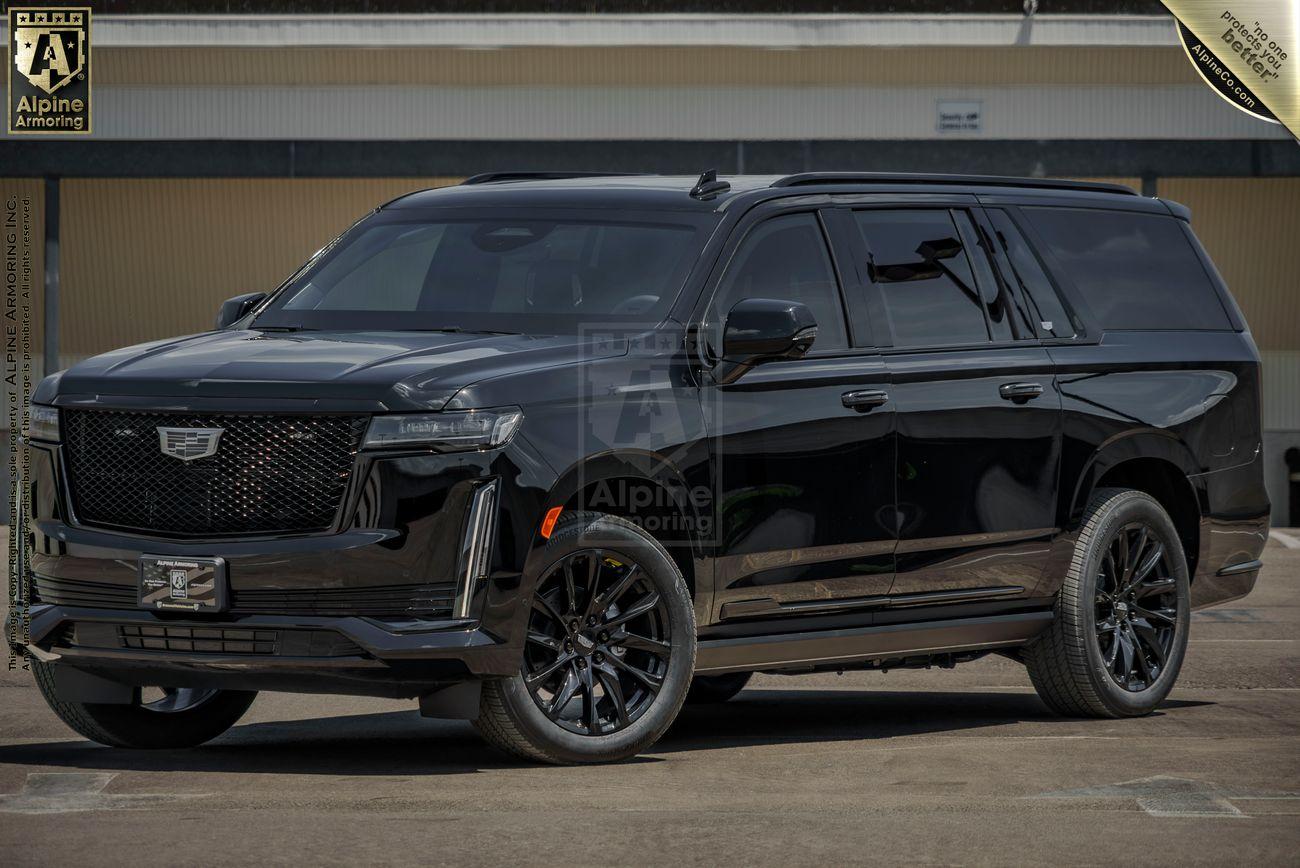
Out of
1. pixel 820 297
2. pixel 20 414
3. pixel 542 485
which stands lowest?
pixel 20 414

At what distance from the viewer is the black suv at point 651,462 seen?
7.58 meters

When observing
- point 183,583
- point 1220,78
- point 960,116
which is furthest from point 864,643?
point 1220,78

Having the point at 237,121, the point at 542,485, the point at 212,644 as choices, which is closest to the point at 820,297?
the point at 542,485

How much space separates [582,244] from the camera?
894 cm

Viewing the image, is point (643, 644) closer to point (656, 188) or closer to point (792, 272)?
point (792, 272)

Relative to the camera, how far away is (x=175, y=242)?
28125 millimetres

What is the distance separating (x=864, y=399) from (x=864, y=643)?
0.93 metres

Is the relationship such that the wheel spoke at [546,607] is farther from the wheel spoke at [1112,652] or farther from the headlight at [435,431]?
the wheel spoke at [1112,652]

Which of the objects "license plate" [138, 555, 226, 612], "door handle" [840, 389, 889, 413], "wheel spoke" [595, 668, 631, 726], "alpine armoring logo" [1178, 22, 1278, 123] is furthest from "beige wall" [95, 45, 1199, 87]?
"license plate" [138, 555, 226, 612]

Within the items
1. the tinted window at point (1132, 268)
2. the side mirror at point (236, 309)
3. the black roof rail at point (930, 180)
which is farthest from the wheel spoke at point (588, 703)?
the tinted window at point (1132, 268)

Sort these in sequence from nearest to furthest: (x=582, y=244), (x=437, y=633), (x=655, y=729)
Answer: (x=437, y=633)
(x=655, y=729)
(x=582, y=244)

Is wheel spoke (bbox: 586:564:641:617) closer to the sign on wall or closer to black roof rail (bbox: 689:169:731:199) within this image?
black roof rail (bbox: 689:169:731:199)

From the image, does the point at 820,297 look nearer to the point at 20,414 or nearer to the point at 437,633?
the point at 437,633

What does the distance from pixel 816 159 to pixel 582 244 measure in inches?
674
